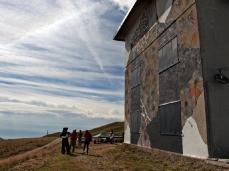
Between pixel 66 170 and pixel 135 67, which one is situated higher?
pixel 135 67

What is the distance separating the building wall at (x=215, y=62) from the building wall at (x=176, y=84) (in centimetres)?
25

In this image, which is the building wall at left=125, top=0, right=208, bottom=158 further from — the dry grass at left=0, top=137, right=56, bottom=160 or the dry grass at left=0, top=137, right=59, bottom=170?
the dry grass at left=0, top=137, right=56, bottom=160

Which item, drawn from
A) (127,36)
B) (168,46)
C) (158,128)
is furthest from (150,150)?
(127,36)

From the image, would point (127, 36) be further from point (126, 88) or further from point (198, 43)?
point (198, 43)

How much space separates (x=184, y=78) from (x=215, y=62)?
5.42ft

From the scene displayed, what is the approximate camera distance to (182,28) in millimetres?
12125

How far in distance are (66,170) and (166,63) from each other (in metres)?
7.92

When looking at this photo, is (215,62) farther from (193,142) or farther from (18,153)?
(18,153)

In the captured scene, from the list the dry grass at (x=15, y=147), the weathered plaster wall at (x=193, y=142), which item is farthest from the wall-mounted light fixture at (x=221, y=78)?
the dry grass at (x=15, y=147)

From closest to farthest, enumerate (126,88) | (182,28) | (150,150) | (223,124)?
(223,124) → (182,28) → (150,150) → (126,88)

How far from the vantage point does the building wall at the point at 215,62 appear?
9719 mm

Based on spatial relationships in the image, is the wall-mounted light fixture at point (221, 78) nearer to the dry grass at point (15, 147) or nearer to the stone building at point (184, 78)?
the stone building at point (184, 78)

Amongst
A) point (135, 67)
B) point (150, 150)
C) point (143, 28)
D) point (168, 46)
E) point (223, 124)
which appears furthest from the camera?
point (135, 67)

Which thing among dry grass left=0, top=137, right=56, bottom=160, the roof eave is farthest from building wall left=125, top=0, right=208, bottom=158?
dry grass left=0, top=137, right=56, bottom=160
